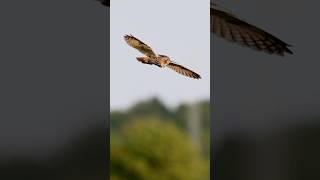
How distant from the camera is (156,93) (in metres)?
4.25

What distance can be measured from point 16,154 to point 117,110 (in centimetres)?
72

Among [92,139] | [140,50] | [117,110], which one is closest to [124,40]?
[140,50]

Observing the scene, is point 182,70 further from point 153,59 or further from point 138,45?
point 138,45

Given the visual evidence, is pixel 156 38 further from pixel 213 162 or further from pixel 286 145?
pixel 286 145

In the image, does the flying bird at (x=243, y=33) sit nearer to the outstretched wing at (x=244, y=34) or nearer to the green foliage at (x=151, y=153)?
the outstretched wing at (x=244, y=34)

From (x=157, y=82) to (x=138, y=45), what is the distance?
0.23m

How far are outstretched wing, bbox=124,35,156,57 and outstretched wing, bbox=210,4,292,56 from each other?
45 centimetres

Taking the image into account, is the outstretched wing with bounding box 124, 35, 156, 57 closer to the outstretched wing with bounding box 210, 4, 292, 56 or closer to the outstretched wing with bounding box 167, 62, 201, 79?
the outstretched wing with bounding box 167, 62, 201, 79

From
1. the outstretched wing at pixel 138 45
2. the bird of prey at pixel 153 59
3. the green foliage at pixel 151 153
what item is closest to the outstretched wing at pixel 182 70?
the bird of prey at pixel 153 59

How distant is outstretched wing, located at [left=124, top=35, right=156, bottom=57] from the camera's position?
13.7 ft

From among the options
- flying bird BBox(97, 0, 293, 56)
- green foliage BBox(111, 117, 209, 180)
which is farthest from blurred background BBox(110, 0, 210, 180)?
flying bird BBox(97, 0, 293, 56)

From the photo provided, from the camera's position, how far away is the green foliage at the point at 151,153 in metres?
4.25

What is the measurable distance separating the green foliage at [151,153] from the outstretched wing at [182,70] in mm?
321

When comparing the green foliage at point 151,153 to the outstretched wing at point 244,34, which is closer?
the green foliage at point 151,153
